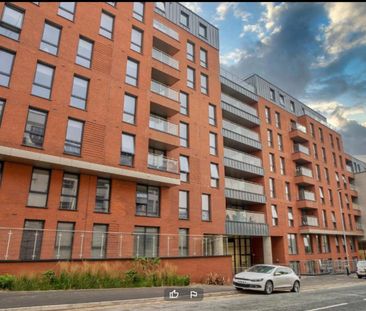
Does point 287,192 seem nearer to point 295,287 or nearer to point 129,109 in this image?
point 295,287

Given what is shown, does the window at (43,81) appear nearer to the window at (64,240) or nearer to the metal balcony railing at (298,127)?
the window at (64,240)

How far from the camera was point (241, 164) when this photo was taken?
3025 centimetres

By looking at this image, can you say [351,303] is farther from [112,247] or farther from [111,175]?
[111,175]

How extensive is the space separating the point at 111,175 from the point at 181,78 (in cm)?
1208

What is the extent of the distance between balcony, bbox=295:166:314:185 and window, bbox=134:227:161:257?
23.7 m

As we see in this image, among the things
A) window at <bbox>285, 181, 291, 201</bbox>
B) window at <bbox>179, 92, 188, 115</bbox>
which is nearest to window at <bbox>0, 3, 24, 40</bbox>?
window at <bbox>179, 92, 188, 115</bbox>

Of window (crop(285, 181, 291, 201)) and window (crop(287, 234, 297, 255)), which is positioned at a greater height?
window (crop(285, 181, 291, 201))

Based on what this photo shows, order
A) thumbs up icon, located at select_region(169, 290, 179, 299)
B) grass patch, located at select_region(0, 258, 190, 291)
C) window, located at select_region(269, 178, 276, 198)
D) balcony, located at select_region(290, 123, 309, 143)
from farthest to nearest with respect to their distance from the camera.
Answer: balcony, located at select_region(290, 123, 309, 143), window, located at select_region(269, 178, 276, 198), thumbs up icon, located at select_region(169, 290, 179, 299), grass patch, located at select_region(0, 258, 190, 291)

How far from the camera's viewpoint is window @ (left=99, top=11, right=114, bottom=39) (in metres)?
22.0

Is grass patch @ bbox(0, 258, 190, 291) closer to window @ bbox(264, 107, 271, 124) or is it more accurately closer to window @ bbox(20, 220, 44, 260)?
window @ bbox(20, 220, 44, 260)

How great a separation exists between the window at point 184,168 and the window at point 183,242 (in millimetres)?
4175

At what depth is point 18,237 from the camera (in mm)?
A: 15180

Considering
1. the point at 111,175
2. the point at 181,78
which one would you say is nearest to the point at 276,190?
the point at 181,78

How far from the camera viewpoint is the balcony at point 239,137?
30094mm
